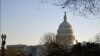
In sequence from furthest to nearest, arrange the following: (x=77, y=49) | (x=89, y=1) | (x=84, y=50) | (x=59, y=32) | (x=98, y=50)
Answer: (x=59, y=32), (x=77, y=49), (x=84, y=50), (x=98, y=50), (x=89, y=1)

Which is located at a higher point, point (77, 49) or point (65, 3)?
point (65, 3)

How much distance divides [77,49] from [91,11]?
47.9 feet

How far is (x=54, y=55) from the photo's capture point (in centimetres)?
3444

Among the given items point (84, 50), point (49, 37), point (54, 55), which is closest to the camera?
point (84, 50)

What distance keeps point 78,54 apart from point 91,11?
13.7m

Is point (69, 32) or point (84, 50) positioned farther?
point (69, 32)

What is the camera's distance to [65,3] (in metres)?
9.89

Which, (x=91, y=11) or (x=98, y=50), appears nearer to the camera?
(x=91, y=11)

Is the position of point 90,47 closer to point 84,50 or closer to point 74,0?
point 84,50

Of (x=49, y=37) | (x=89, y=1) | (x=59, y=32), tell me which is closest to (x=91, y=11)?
(x=89, y=1)

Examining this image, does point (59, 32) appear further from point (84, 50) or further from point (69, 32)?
point (84, 50)

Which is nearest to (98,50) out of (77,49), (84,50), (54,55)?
(84,50)

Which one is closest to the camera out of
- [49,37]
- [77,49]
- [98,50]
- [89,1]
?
[89,1]

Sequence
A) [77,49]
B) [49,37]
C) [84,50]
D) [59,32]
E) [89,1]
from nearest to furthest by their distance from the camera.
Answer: [89,1] < [84,50] < [77,49] < [49,37] < [59,32]
